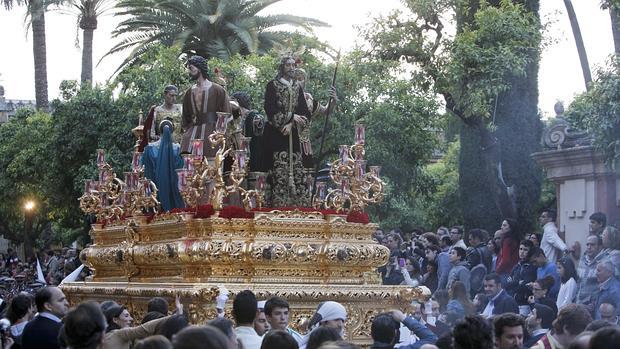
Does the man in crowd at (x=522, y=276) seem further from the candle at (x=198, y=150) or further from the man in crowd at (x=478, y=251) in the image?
the candle at (x=198, y=150)

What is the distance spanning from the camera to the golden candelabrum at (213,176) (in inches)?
537

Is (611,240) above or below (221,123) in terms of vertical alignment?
below

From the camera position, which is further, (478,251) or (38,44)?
(38,44)

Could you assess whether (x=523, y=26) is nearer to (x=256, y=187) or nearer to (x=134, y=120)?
(x=256, y=187)

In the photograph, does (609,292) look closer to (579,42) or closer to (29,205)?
(579,42)

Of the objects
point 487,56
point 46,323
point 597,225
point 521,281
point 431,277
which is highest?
point 487,56

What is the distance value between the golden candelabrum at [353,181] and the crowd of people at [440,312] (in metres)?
1.34

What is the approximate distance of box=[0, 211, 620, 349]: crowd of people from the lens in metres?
7.49

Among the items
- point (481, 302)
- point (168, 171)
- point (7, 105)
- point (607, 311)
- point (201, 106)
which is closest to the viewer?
point (607, 311)

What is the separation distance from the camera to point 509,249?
1641cm

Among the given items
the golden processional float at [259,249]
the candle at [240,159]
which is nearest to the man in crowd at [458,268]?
the golden processional float at [259,249]

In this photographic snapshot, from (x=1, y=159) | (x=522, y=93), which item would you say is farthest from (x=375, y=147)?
(x=1, y=159)

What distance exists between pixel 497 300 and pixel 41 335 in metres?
5.62

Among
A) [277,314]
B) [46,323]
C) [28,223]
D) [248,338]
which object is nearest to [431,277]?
[277,314]
